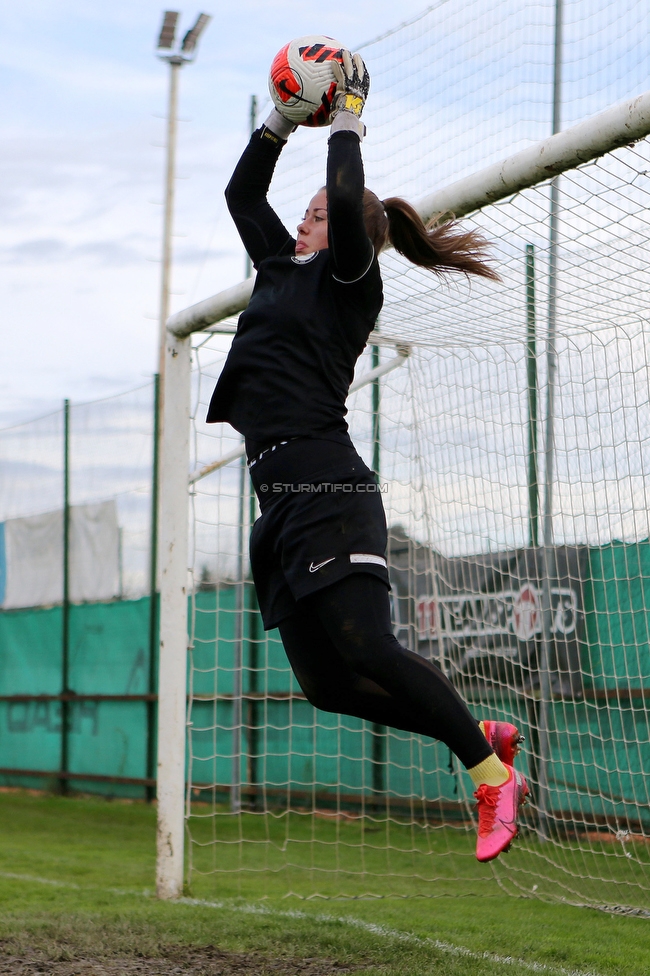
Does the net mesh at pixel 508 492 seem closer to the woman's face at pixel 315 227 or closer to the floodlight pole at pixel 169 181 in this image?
the woman's face at pixel 315 227

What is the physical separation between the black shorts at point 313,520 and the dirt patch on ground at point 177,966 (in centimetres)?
123

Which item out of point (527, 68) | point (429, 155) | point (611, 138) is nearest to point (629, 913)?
point (611, 138)

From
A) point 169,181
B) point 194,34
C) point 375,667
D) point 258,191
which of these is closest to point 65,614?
point 169,181

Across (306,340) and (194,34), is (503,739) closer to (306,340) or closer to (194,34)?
(306,340)

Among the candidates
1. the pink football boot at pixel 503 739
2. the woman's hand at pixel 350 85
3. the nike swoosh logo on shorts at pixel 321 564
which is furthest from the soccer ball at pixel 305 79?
the pink football boot at pixel 503 739

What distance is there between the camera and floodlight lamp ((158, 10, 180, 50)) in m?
14.6

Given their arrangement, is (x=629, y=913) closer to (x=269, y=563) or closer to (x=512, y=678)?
(x=512, y=678)

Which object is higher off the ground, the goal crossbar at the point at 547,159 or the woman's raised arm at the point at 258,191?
the goal crossbar at the point at 547,159

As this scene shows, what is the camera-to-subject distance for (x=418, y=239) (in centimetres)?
344

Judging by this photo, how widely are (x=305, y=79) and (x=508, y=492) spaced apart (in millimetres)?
3572

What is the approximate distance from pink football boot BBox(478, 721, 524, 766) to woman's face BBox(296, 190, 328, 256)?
1.56 m

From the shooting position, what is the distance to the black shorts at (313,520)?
305 centimetres

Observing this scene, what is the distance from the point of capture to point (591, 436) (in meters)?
5.95

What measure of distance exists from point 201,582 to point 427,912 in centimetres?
482
